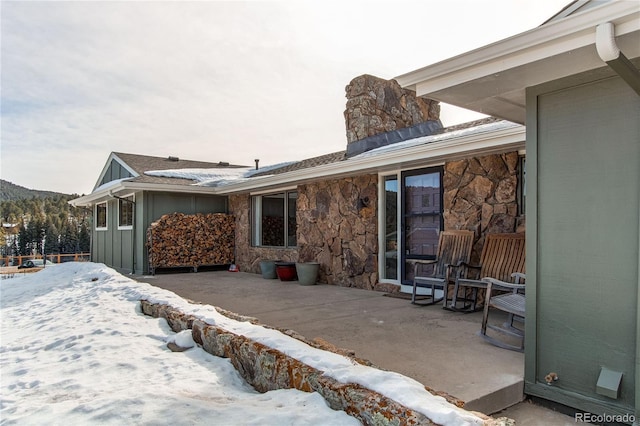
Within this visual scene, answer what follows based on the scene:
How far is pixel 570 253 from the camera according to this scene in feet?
8.19

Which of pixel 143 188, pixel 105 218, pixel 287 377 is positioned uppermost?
pixel 143 188

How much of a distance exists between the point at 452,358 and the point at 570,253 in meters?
1.19

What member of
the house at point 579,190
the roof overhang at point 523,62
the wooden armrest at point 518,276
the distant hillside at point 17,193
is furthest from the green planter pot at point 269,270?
the distant hillside at point 17,193

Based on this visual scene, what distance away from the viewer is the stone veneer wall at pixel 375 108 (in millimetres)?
8944

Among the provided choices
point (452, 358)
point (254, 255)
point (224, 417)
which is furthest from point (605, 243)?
point (254, 255)

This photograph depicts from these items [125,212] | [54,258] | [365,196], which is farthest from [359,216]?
[54,258]

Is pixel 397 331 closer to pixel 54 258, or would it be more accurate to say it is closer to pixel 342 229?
pixel 342 229

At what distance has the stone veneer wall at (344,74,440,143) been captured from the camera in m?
8.94

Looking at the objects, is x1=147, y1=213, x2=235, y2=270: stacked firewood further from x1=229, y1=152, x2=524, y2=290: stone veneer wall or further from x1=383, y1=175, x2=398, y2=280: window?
x1=383, y1=175, x2=398, y2=280: window

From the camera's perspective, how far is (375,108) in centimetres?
909

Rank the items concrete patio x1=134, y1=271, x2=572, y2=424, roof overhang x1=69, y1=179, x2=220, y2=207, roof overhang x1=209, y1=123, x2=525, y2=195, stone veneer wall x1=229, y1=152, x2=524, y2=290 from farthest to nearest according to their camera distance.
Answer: roof overhang x1=69, y1=179, x2=220, y2=207 < stone veneer wall x1=229, y1=152, x2=524, y2=290 < roof overhang x1=209, y1=123, x2=525, y2=195 < concrete patio x1=134, y1=271, x2=572, y2=424

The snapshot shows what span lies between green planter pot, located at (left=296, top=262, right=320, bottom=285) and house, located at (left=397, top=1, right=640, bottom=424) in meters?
4.91
